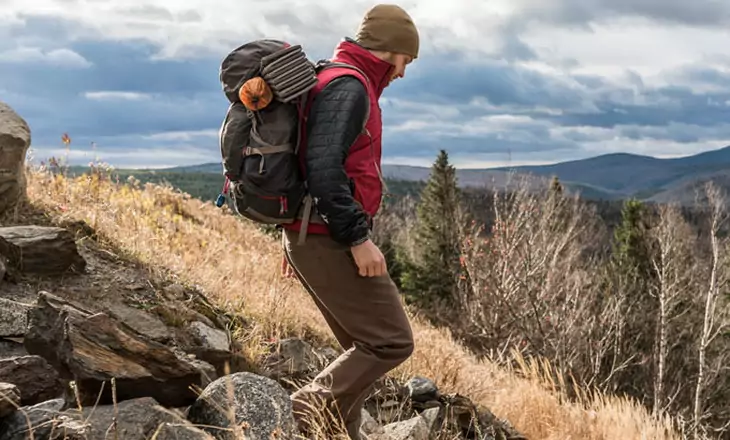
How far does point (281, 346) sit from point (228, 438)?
6.94 ft

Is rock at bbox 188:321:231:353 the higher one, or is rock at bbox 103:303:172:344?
rock at bbox 103:303:172:344

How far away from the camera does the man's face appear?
366 cm

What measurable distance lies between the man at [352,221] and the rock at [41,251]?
2175mm

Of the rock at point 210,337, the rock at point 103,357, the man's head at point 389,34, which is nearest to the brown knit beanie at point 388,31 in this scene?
the man's head at point 389,34

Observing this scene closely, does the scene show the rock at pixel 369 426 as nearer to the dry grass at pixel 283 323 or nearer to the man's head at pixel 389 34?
the dry grass at pixel 283 323

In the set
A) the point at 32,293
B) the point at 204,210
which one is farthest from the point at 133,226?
the point at 204,210

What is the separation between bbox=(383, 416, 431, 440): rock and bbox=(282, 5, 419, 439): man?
2.96ft

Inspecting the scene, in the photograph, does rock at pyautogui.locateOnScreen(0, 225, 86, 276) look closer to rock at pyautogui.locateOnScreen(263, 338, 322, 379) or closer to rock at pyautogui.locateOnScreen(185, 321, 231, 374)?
rock at pyautogui.locateOnScreen(185, 321, 231, 374)

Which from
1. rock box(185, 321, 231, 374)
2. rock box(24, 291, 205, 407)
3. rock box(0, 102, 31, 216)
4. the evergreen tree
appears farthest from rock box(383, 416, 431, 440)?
the evergreen tree

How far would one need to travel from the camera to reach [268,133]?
3.45 metres

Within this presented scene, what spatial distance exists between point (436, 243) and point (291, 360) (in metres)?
28.7

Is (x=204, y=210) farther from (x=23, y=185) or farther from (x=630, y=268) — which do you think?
(x=630, y=268)

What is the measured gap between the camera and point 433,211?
34.9 m

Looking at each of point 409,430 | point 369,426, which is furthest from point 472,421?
point 369,426
